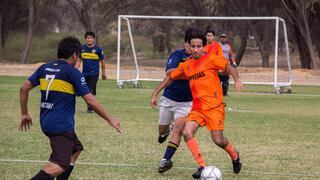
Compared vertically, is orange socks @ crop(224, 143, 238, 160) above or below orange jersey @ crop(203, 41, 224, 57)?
below

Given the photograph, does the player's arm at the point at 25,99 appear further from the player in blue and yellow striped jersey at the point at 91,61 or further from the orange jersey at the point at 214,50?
the player in blue and yellow striped jersey at the point at 91,61

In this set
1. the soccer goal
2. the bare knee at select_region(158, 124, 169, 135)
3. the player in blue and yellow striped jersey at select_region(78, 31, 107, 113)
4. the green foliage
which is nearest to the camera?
the bare knee at select_region(158, 124, 169, 135)

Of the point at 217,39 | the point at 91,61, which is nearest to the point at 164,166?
the point at 91,61

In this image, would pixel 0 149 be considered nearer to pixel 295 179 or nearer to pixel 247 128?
pixel 295 179

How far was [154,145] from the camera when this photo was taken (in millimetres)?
12094

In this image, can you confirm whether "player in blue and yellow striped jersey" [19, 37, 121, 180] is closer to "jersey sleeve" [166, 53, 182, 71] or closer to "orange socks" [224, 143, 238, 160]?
"orange socks" [224, 143, 238, 160]

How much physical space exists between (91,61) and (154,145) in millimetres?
6249

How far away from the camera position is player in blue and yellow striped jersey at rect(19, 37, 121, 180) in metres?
7.07

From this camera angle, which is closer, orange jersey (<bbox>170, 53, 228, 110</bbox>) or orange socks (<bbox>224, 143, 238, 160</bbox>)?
orange jersey (<bbox>170, 53, 228, 110</bbox>)

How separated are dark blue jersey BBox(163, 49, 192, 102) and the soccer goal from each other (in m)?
19.3

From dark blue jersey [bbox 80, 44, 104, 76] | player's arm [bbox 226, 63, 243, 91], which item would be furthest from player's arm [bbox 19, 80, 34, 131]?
dark blue jersey [bbox 80, 44, 104, 76]

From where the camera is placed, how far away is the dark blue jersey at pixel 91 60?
1786 cm

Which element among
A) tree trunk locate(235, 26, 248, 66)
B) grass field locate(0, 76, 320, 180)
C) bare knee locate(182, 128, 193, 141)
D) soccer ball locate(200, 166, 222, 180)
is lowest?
tree trunk locate(235, 26, 248, 66)

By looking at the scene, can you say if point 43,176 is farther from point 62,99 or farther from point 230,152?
point 230,152
